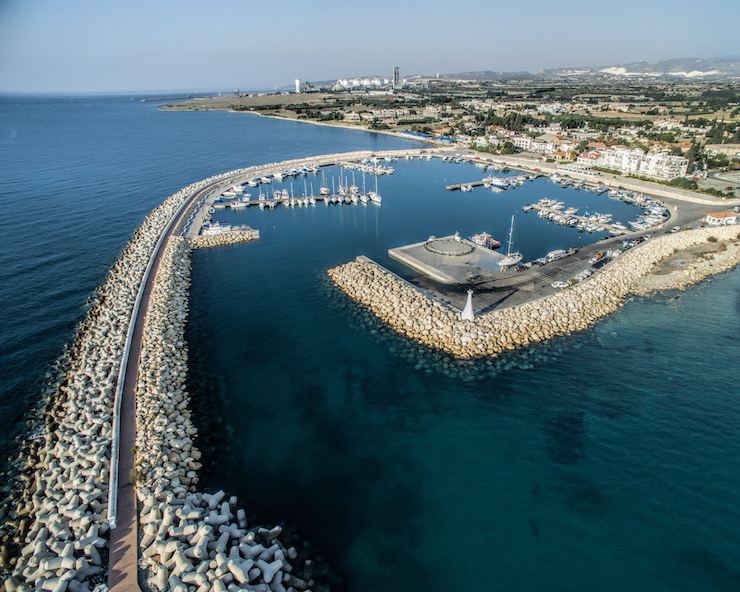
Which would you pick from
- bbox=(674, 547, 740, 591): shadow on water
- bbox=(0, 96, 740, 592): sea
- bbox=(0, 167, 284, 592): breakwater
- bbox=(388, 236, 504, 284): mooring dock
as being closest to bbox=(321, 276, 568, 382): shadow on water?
bbox=(0, 96, 740, 592): sea

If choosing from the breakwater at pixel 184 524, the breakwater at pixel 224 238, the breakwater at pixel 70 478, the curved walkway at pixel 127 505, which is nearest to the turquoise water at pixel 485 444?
the breakwater at pixel 184 524

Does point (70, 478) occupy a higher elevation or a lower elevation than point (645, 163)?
lower

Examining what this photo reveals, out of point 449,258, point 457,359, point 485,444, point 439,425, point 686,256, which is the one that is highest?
point 449,258

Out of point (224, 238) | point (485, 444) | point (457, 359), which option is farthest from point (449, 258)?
point (224, 238)

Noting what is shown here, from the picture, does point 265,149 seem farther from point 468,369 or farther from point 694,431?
point 694,431

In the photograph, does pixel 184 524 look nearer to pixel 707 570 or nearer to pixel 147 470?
pixel 147 470

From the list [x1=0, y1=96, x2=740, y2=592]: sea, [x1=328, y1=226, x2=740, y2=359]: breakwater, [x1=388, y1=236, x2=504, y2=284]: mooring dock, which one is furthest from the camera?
[x1=388, y1=236, x2=504, y2=284]: mooring dock

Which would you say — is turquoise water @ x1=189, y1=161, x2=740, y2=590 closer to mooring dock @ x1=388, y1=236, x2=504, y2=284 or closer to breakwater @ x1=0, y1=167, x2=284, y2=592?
breakwater @ x1=0, y1=167, x2=284, y2=592
